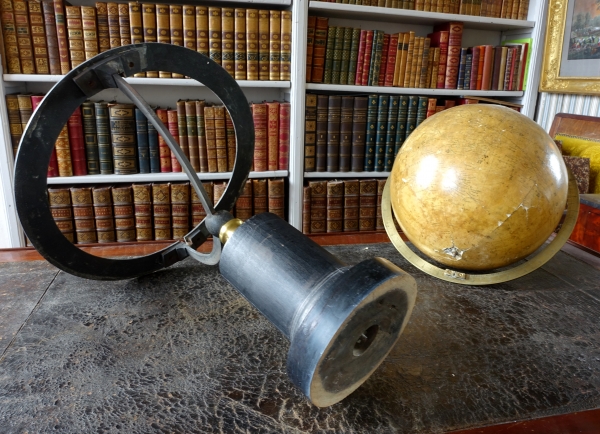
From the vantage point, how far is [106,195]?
2.08 meters

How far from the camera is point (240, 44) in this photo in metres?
2.08

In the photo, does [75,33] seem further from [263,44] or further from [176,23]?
[263,44]

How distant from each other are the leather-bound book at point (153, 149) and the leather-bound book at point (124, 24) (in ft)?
1.28

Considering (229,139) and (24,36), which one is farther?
(229,139)

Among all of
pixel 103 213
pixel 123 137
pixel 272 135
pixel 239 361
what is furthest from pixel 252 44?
pixel 239 361

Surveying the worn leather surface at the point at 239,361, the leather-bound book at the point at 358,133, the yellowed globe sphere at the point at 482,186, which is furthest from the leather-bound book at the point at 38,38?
the yellowed globe sphere at the point at 482,186

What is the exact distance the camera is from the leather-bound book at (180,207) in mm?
2150

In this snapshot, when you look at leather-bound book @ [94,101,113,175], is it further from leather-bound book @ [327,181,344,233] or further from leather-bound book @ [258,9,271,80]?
leather-bound book @ [327,181,344,233]

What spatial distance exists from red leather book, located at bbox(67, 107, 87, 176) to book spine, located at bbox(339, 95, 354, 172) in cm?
130

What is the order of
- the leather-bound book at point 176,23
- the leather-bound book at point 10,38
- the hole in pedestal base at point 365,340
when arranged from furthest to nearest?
1. the leather-bound book at point 176,23
2. the leather-bound book at point 10,38
3. the hole in pedestal base at point 365,340

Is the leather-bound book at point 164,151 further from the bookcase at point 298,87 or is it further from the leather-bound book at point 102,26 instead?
the leather-bound book at point 102,26

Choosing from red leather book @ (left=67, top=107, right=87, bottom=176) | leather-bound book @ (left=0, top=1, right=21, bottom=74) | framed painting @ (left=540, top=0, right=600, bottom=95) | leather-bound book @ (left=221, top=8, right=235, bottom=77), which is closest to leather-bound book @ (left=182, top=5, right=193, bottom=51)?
leather-bound book @ (left=221, top=8, right=235, bottom=77)

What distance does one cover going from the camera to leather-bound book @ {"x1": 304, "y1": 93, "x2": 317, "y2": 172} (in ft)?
7.32

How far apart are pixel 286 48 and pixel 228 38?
11.4 inches
